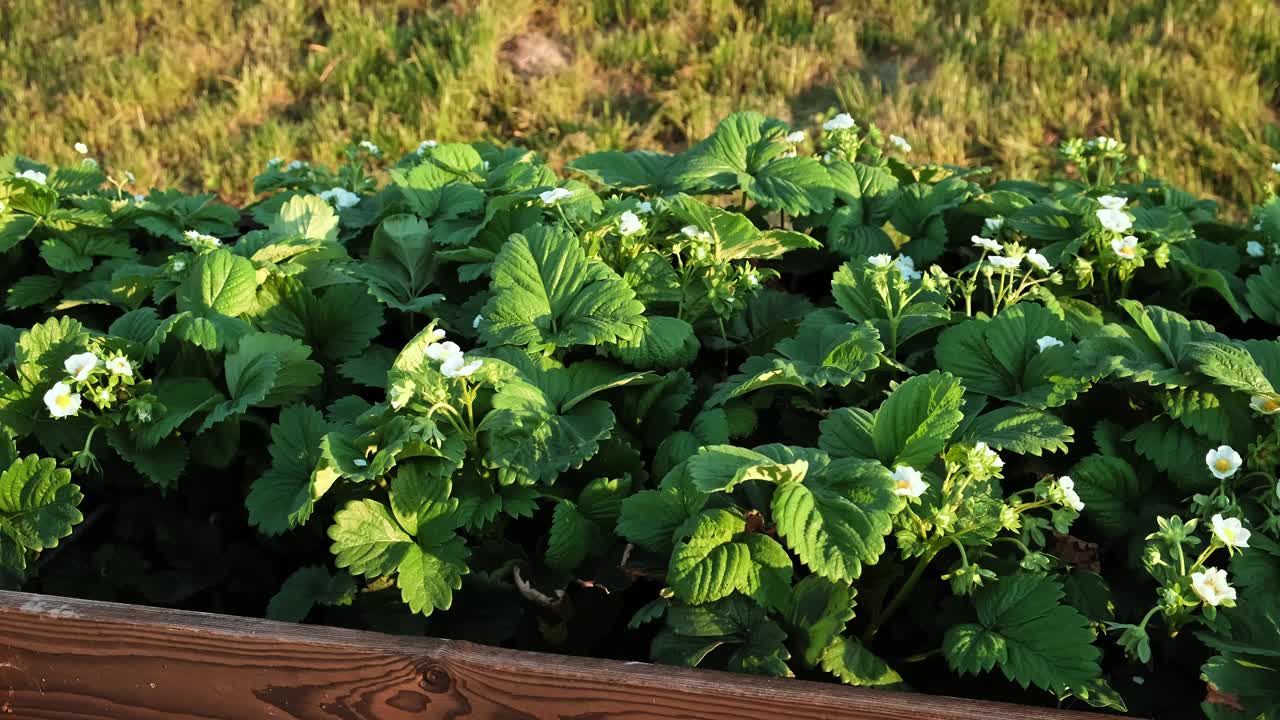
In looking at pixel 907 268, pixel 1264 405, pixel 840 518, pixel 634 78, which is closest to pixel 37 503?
pixel 840 518

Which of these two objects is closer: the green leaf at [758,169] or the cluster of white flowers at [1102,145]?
the green leaf at [758,169]

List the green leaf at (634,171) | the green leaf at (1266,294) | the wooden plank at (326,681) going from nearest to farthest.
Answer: the wooden plank at (326,681)
the green leaf at (1266,294)
the green leaf at (634,171)

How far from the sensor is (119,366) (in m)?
1.70

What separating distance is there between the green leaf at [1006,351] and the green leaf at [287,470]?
3.22ft

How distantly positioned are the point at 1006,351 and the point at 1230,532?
44 centimetres

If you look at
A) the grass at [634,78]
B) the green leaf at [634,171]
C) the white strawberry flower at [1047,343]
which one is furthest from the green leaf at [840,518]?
the grass at [634,78]

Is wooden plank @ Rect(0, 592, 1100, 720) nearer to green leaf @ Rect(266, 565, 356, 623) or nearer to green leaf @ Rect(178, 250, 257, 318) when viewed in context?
green leaf @ Rect(266, 565, 356, 623)

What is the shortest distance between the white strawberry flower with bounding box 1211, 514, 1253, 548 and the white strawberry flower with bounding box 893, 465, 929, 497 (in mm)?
374

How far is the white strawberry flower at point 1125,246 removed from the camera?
196cm

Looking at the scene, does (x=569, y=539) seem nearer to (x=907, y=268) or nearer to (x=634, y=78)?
(x=907, y=268)

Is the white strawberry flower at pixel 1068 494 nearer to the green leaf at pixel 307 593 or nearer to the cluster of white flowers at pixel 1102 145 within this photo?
the green leaf at pixel 307 593

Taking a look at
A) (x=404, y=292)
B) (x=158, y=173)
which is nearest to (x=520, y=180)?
(x=404, y=292)

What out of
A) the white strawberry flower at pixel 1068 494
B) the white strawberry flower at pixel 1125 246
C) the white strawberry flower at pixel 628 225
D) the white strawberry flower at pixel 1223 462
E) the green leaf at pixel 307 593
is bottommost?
the green leaf at pixel 307 593

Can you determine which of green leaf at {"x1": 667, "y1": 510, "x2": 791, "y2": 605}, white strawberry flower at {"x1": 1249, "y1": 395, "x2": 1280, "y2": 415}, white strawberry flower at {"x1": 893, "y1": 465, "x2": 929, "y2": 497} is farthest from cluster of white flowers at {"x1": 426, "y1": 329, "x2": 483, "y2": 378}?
white strawberry flower at {"x1": 1249, "y1": 395, "x2": 1280, "y2": 415}
